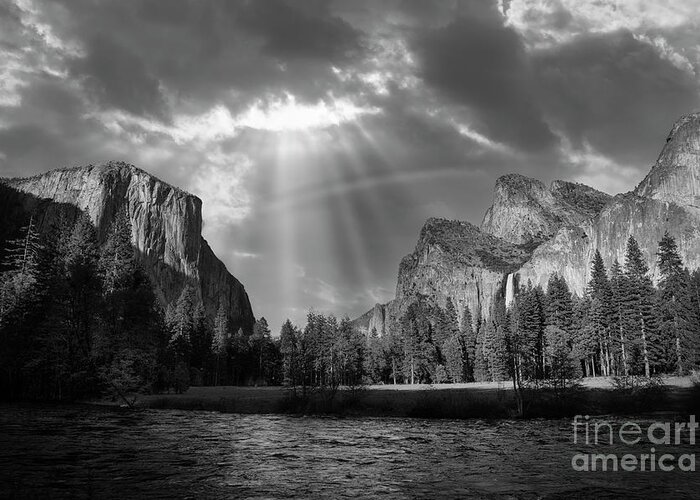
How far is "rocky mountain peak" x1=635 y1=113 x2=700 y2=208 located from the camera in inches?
5807

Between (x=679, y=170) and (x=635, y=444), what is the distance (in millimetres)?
168754

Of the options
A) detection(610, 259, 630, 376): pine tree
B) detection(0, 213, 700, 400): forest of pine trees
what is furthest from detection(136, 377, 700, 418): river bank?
detection(610, 259, 630, 376): pine tree

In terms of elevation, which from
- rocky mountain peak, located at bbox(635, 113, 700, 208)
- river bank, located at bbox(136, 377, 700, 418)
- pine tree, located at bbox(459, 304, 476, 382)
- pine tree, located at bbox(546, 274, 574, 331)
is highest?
rocky mountain peak, located at bbox(635, 113, 700, 208)

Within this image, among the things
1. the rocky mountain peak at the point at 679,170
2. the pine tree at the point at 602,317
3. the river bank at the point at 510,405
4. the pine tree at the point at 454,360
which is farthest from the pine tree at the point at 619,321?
the rocky mountain peak at the point at 679,170

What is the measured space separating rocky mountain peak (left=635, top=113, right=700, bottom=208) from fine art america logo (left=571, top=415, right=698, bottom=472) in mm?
145578

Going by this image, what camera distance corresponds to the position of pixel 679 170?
15225 cm

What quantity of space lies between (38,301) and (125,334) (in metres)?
9.43

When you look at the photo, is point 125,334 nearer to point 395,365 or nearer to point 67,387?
point 67,387

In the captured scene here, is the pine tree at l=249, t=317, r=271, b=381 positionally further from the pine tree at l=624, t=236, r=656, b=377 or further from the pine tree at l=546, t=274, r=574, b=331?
the pine tree at l=624, t=236, r=656, b=377

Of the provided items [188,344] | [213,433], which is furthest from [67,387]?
[188,344]

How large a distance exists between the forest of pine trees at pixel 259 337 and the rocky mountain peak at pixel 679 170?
76.9 meters

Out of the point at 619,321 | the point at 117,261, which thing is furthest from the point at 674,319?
the point at 117,261

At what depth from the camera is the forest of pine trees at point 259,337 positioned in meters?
39.7

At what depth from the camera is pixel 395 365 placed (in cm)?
11406
